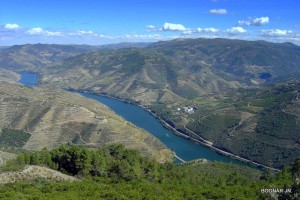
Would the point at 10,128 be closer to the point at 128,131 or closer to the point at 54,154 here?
the point at 128,131

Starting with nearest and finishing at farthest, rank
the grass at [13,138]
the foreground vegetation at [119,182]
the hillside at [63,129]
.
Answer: the foreground vegetation at [119,182] < the hillside at [63,129] < the grass at [13,138]

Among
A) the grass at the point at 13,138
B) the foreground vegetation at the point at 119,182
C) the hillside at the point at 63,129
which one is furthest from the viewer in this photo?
the grass at the point at 13,138

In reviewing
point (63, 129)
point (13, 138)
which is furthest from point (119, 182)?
point (13, 138)

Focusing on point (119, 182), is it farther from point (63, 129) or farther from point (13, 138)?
point (13, 138)

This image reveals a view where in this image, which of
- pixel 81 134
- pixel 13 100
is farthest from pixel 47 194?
pixel 13 100

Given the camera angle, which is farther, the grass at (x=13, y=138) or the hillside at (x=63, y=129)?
the grass at (x=13, y=138)

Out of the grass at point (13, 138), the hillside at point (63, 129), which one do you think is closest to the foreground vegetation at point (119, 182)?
the hillside at point (63, 129)

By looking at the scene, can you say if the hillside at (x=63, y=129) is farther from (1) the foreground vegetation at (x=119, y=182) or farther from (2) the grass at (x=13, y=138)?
(1) the foreground vegetation at (x=119, y=182)
